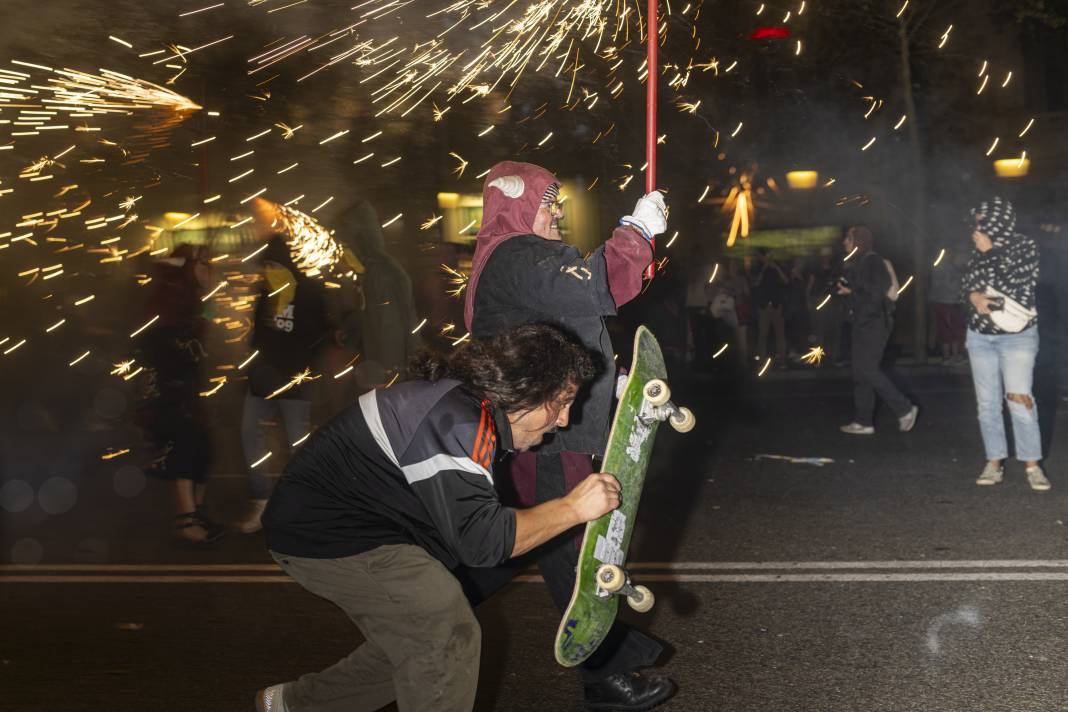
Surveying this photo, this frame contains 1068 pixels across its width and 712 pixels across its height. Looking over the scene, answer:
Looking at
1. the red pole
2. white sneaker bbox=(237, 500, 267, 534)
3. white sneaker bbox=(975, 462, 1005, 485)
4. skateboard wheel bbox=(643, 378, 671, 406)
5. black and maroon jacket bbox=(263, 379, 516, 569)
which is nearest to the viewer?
black and maroon jacket bbox=(263, 379, 516, 569)

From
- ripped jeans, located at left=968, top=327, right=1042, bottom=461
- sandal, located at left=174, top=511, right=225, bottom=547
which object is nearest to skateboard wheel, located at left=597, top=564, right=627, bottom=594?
sandal, located at left=174, top=511, right=225, bottom=547

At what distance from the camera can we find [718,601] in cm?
483

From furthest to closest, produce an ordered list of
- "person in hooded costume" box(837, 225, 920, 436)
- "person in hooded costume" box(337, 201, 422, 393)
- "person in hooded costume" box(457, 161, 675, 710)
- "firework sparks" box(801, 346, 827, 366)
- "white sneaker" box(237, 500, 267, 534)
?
"firework sparks" box(801, 346, 827, 366), "person in hooded costume" box(837, 225, 920, 436), "person in hooded costume" box(337, 201, 422, 393), "white sneaker" box(237, 500, 267, 534), "person in hooded costume" box(457, 161, 675, 710)

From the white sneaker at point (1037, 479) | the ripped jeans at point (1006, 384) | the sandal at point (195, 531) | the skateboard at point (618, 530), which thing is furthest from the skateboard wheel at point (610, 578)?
the white sneaker at point (1037, 479)

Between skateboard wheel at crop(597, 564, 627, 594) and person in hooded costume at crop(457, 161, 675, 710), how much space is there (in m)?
0.50

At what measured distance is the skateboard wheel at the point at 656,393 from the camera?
3.25m

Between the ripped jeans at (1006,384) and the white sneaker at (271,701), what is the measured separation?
4.71 m

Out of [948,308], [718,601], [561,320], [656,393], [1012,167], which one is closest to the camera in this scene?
[656,393]

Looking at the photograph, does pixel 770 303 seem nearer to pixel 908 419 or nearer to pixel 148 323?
pixel 908 419

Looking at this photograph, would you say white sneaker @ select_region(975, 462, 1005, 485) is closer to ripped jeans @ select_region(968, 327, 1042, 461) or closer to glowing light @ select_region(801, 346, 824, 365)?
ripped jeans @ select_region(968, 327, 1042, 461)

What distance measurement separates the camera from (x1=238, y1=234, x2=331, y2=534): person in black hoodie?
20.5 feet

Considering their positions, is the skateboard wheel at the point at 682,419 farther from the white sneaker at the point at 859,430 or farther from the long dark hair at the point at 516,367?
the white sneaker at the point at 859,430

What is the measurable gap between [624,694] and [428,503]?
49.7 inches

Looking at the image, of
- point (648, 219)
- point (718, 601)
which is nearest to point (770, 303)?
point (718, 601)
